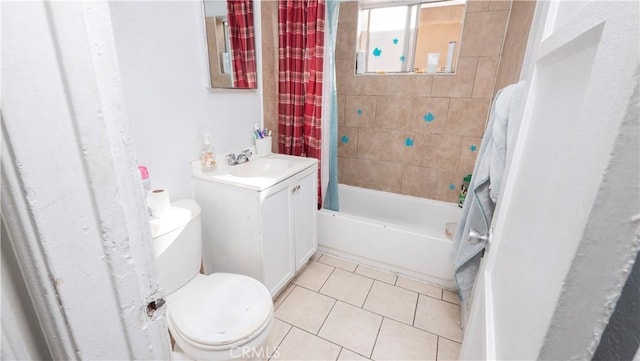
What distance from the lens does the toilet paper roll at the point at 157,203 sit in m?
1.19

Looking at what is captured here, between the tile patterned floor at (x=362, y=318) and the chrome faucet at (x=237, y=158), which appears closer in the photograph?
the tile patterned floor at (x=362, y=318)

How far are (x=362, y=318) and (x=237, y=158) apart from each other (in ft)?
4.17

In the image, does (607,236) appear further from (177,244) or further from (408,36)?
(408,36)

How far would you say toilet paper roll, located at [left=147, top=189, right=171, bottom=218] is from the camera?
1187 millimetres

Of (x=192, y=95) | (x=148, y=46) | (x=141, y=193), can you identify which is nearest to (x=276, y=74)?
(x=192, y=95)

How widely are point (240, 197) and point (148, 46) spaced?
0.81m

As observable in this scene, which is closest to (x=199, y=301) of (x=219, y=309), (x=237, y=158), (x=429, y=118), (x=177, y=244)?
(x=219, y=309)

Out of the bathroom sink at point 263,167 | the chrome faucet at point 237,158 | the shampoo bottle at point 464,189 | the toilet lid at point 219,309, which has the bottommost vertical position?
the toilet lid at point 219,309

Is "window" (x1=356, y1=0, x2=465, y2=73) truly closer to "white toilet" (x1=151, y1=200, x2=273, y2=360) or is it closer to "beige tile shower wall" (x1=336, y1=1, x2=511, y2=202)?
"beige tile shower wall" (x1=336, y1=1, x2=511, y2=202)

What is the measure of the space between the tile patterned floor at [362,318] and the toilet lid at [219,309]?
439mm

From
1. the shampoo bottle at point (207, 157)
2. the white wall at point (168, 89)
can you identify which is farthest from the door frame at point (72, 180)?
the shampoo bottle at point (207, 157)

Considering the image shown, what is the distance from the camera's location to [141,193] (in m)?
0.43

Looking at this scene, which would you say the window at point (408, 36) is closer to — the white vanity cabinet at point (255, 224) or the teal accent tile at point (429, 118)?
the teal accent tile at point (429, 118)

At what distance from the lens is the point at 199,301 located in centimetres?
122
